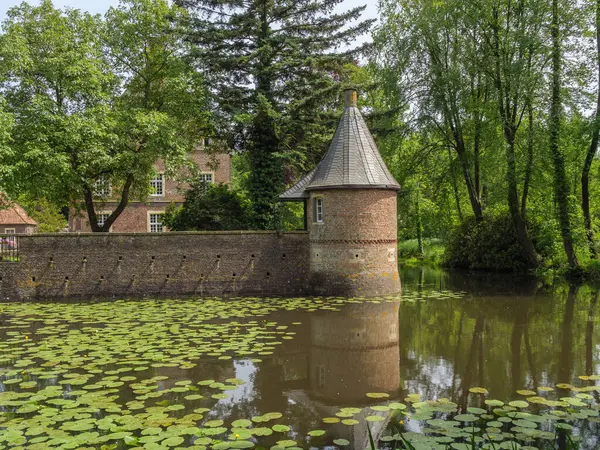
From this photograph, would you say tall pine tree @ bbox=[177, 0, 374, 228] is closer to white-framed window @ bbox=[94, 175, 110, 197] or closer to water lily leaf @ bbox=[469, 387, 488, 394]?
white-framed window @ bbox=[94, 175, 110, 197]

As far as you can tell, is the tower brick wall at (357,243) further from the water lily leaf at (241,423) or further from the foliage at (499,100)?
the water lily leaf at (241,423)

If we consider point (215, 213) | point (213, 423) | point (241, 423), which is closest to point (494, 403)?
point (241, 423)

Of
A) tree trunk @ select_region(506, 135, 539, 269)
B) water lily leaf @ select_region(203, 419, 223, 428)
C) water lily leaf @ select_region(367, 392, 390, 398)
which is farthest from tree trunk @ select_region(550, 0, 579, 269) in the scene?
water lily leaf @ select_region(203, 419, 223, 428)

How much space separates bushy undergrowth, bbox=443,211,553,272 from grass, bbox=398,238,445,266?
2938 millimetres

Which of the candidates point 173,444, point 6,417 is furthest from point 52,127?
point 173,444

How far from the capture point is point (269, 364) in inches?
324

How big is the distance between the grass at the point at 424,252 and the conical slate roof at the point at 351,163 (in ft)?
48.6

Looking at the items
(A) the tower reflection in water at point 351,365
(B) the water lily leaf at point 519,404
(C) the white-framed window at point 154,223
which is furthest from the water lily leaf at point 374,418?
(C) the white-framed window at point 154,223

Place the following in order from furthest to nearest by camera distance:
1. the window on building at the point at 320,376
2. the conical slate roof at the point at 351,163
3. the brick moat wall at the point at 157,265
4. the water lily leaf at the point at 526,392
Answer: the brick moat wall at the point at 157,265, the conical slate roof at the point at 351,163, the window on building at the point at 320,376, the water lily leaf at the point at 526,392

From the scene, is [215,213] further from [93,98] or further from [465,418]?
[465,418]

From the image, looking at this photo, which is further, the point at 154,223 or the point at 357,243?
the point at 154,223

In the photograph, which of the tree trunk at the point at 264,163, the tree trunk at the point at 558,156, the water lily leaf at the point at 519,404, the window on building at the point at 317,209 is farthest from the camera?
the tree trunk at the point at 264,163

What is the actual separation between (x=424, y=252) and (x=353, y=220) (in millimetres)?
20649

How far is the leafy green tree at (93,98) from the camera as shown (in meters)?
17.6
